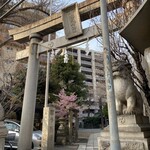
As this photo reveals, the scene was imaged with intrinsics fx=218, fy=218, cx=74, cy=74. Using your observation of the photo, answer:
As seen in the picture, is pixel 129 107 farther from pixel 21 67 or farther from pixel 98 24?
pixel 21 67

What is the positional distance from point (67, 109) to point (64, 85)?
150 inches

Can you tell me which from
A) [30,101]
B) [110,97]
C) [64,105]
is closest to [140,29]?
[110,97]

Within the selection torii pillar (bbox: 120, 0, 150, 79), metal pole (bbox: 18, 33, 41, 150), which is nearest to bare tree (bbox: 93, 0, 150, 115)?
torii pillar (bbox: 120, 0, 150, 79)

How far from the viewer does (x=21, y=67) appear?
54.6ft

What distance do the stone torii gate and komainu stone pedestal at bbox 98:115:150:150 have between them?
328 cm

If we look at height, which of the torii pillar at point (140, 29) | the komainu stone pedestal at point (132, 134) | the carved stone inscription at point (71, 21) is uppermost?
the carved stone inscription at point (71, 21)

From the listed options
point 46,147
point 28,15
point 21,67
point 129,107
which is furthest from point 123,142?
point 21,67

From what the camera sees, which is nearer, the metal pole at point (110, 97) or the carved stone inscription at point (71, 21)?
the metal pole at point (110, 97)

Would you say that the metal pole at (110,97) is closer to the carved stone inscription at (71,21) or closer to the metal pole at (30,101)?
the carved stone inscription at (71,21)

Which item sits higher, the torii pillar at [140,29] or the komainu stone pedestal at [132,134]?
the torii pillar at [140,29]

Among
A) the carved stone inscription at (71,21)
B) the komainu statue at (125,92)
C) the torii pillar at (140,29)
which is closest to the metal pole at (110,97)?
the torii pillar at (140,29)

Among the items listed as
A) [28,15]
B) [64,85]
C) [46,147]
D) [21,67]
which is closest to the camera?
[46,147]

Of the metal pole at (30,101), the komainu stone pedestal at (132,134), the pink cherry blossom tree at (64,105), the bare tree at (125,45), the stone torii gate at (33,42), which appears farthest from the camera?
the pink cherry blossom tree at (64,105)

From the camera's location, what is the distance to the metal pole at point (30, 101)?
285 inches
